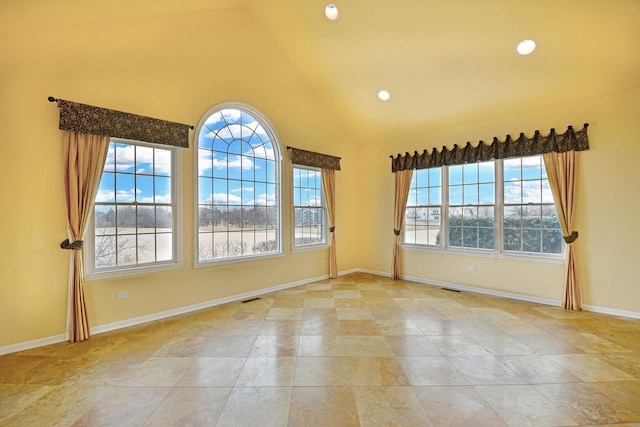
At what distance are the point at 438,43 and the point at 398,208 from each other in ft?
10.2

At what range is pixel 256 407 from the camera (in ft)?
6.85

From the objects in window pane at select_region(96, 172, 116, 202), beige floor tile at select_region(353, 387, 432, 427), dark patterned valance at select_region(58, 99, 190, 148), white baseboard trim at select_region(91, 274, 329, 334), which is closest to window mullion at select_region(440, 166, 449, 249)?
white baseboard trim at select_region(91, 274, 329, 334)

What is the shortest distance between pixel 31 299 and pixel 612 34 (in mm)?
7312

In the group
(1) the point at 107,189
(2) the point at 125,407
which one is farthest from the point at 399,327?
(1) the point at 107,189

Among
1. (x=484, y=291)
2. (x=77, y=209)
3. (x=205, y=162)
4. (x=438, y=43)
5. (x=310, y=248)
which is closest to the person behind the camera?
(x=77, y=209)

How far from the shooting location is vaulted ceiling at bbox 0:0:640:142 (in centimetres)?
324

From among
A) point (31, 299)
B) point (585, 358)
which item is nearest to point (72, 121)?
point (31, 299)

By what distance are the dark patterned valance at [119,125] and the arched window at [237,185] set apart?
368 millimetres

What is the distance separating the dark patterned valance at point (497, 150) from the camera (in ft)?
13.6

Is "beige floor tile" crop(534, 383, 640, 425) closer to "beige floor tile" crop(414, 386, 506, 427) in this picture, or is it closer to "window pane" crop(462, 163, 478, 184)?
"beige floor tile" crop(414, 386, 506, 427)

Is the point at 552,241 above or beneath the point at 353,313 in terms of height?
above

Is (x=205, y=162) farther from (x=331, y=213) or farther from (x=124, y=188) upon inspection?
A: (x=331, y=213)

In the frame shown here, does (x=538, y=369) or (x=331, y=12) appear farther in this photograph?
(x=331, y=12)

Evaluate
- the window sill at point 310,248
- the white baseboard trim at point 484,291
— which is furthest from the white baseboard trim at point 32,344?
the white baseboard trim at point 484,291
